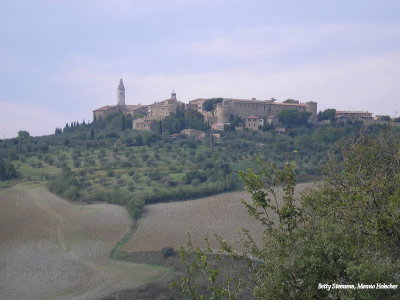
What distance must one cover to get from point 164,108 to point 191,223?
39.3m

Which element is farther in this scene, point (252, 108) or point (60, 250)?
point (252, 108)

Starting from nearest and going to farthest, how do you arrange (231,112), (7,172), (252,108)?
(7,172) → (231,112) → (252,108)

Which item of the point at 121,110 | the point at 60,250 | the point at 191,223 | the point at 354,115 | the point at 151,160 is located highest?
the point at 121,110

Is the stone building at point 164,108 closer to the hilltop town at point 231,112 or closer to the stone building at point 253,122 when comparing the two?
the hilltop town at point 231,112

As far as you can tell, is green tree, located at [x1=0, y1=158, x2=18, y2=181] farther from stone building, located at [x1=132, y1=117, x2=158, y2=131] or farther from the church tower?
the church tower

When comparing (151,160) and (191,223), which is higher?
(151,160)

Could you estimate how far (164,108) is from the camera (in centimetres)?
6406

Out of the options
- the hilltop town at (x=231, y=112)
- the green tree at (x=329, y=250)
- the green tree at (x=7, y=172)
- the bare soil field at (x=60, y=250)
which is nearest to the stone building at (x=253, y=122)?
the hilltop town at (x=231, y=112)

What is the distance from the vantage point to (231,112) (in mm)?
61125

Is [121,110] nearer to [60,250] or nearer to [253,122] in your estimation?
[253,122]

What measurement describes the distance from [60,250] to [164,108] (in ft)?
143

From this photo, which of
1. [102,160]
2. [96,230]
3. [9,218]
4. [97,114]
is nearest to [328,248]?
[96,230]

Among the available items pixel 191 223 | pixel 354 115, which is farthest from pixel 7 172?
pixel 354 115

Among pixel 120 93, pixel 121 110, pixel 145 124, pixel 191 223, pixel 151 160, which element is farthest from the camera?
pixel 120 93
